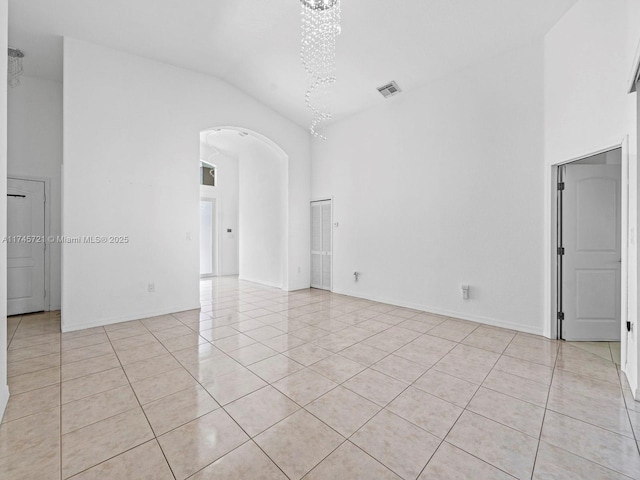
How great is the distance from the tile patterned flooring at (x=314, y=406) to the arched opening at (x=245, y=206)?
3406mm

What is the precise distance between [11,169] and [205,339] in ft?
13.4

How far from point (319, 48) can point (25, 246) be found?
17.8ft

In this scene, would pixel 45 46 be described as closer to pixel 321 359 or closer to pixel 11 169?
pixel 11 169

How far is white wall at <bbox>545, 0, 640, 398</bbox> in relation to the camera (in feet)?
7.67

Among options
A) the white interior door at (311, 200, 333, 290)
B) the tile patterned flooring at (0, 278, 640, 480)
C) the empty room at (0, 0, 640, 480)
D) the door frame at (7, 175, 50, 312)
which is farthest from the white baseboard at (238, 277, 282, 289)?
the door frame at (7, 175, 50, 312)

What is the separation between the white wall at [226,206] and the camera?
884 cm

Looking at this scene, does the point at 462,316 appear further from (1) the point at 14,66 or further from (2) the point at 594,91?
(1) the point at 14,66

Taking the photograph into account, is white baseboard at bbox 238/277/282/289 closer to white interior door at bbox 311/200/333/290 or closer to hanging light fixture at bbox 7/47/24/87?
white interior door at bbox 311/200/333/290

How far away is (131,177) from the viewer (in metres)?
4.21

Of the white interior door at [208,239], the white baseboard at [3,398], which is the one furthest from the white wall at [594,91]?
the white interior door at [208,239]

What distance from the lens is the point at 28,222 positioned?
4.54m

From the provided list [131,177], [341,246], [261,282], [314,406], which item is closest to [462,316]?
[341,246]

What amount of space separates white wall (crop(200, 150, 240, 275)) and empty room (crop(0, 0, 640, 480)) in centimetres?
313

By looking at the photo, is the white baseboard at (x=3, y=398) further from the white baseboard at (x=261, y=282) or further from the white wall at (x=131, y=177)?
the white baseboard at (x=261, y=282)
